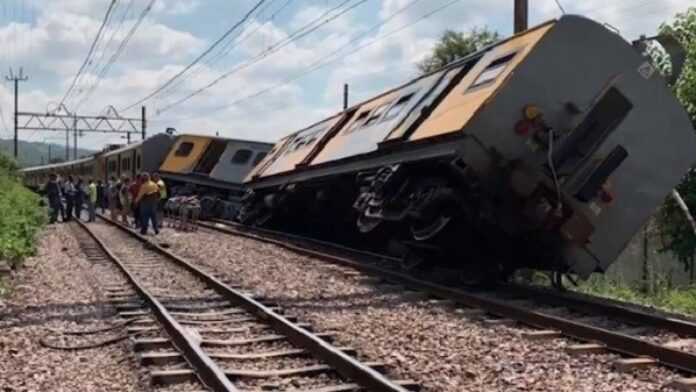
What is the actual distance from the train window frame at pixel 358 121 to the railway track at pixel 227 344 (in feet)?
15.3

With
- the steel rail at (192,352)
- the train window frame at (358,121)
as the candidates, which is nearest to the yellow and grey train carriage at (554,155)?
the steel rail at (192,352)

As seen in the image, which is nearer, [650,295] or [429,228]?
[429,228]

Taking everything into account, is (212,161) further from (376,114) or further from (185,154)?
(376,114)

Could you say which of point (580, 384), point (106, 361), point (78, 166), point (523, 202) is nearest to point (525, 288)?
point (523, 202)

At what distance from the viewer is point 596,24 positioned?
32.5 feet

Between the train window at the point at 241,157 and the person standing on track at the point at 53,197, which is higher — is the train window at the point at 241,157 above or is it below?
above

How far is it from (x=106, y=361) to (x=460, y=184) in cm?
495

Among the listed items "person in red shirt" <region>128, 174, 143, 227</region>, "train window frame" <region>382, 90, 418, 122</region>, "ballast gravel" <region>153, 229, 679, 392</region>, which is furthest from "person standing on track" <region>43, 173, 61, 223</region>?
"train window frame" <region>382, 90, 418, 122</region>

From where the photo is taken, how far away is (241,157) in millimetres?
28469

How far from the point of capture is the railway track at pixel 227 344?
5.60 metres

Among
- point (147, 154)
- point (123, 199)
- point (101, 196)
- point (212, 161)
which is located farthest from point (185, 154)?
point (101, 196)

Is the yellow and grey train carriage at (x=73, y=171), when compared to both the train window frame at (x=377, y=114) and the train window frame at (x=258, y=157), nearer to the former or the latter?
the train window frame at (x=258, y=157)

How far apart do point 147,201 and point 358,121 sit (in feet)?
23.8

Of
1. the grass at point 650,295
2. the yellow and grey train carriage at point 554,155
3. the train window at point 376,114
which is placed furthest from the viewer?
the train window at point 376,114
